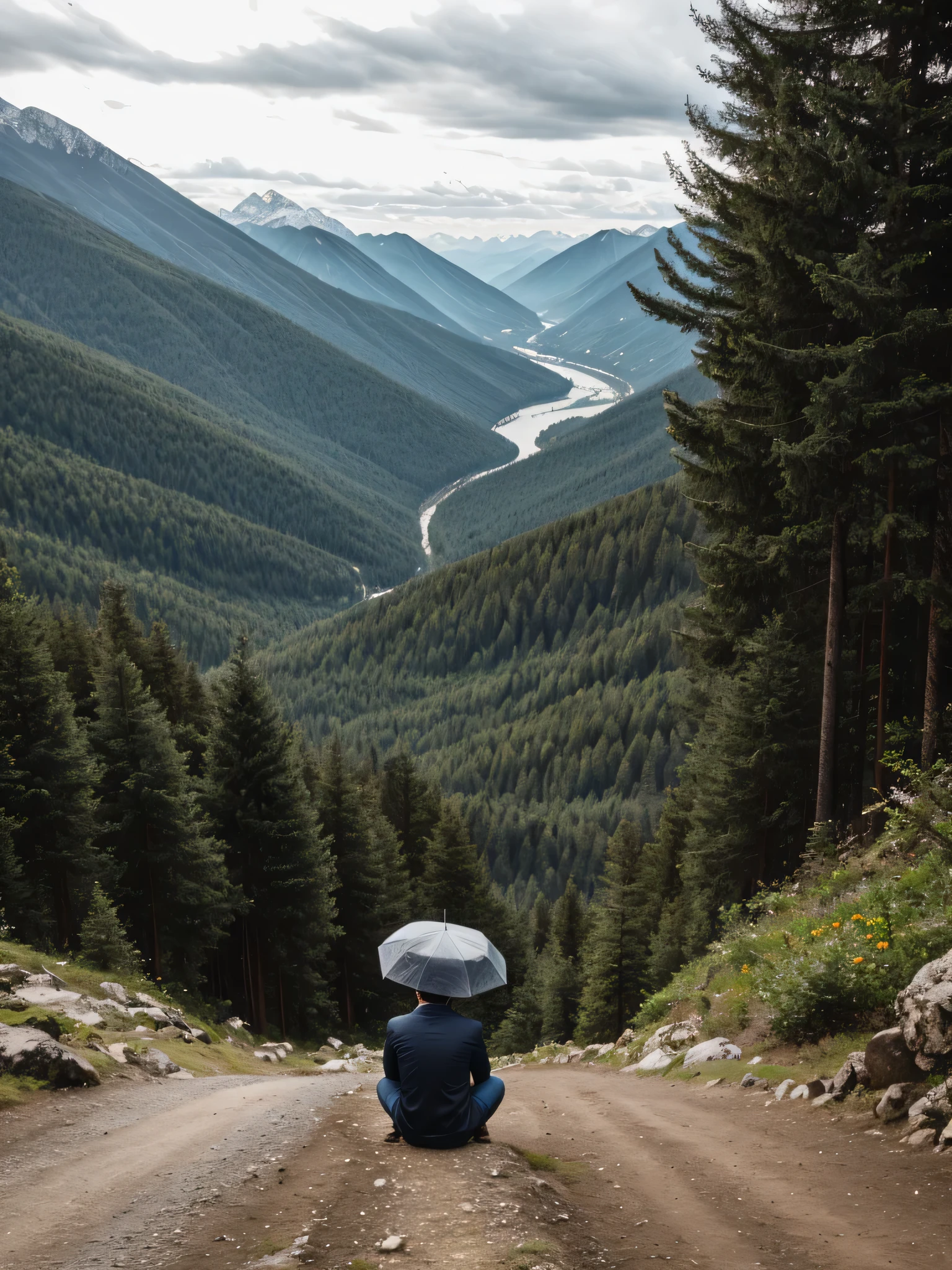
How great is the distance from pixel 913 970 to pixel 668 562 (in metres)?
158

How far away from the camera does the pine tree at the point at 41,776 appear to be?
25.2 m

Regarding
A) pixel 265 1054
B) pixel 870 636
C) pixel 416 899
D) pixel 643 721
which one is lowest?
pixel 643 721

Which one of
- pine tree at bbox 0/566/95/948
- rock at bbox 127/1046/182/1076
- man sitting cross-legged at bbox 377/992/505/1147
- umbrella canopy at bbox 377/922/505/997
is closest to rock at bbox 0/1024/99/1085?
rock at bbox 127/1046/182/1076

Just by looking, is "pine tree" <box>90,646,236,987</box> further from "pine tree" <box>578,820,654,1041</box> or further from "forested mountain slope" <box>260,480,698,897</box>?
"forested mountain slope" <box>260,480,698,897</box>

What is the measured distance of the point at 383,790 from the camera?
2131 inches

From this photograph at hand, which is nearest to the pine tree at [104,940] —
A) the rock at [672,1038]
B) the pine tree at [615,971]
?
the rock at [672,1038]

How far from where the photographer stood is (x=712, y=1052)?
45.3ft

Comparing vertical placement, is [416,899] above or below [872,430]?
below

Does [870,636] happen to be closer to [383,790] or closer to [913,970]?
[913,970]

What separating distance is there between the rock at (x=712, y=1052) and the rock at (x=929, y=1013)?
4.62 metres

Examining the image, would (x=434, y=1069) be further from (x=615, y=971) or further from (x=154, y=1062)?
(x=615, y=971)

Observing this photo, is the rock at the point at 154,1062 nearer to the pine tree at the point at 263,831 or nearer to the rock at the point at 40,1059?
the rock at the point at 40,1059

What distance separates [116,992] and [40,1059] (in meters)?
8.21

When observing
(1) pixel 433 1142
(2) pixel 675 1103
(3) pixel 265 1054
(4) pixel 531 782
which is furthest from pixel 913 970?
(4) pixel 531 782
